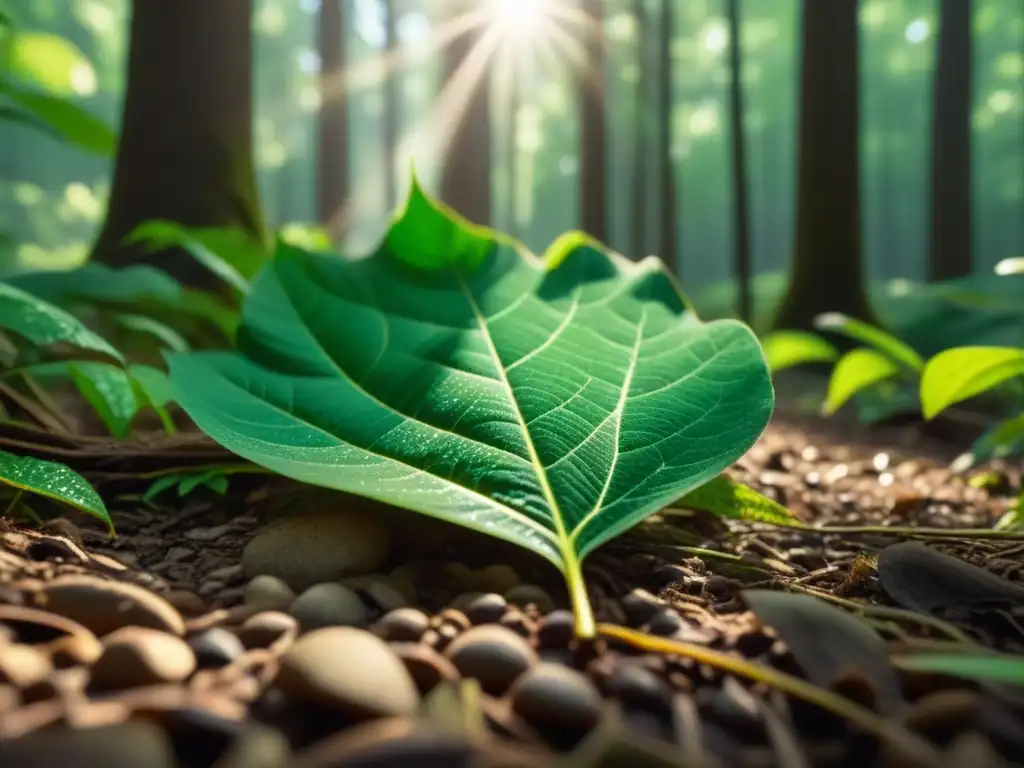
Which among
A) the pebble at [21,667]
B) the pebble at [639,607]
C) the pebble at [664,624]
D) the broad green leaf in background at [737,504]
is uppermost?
the pebble at [21,667]

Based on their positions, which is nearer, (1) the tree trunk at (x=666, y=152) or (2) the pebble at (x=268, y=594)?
(2) the pebble at (x=268, y=594)

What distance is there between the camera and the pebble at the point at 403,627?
0.79 metres

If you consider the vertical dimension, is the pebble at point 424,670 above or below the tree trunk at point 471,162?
below

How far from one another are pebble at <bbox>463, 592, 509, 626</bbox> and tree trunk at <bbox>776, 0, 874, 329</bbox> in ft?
16.6

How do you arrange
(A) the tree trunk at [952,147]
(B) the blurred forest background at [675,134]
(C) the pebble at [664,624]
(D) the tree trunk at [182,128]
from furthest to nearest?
1. (B) the blurred forest background at [675,134]
2. (A) the tree trunk at [952,147]
3. (D) the tree trunk at [182,128]
4. (C) the pebble at [664,624]

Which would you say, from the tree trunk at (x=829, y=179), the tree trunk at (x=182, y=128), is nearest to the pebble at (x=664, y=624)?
the tree trunk at (x=182, y=128)

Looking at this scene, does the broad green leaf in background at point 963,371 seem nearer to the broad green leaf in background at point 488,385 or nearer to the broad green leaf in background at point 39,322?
the broad green leaf in background at point 488,385

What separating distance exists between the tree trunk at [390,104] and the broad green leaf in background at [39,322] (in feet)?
51.7

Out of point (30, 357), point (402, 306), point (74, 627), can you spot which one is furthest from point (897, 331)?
point (74, 627)

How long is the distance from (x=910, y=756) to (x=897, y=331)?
4.99m

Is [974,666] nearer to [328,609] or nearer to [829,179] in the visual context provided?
[328,609]

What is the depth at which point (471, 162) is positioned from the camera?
764 centimetres

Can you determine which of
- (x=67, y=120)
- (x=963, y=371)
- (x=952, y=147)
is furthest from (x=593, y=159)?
(x=963, y=371)

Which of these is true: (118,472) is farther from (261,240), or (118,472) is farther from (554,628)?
(261,240)
